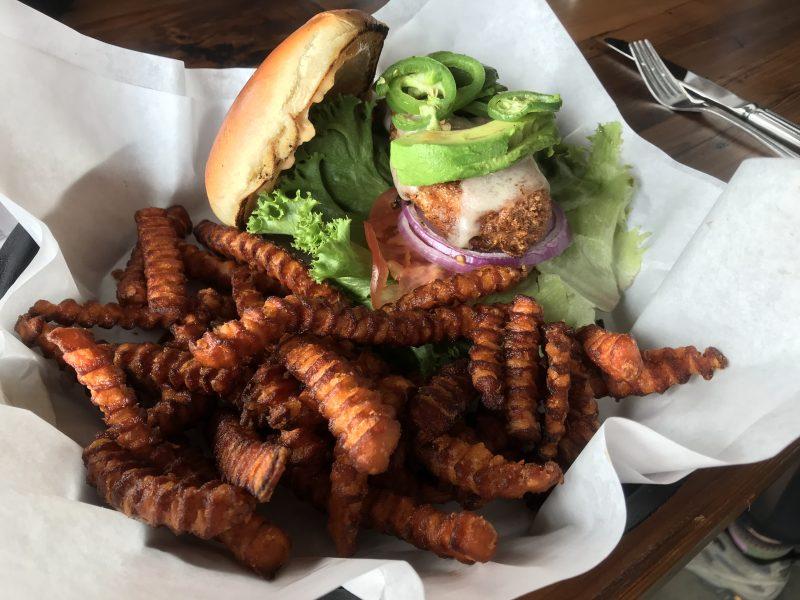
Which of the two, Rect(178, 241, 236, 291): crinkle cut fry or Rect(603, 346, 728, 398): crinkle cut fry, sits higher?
Rect(603, 346, 728, 398): crinkle cut fry

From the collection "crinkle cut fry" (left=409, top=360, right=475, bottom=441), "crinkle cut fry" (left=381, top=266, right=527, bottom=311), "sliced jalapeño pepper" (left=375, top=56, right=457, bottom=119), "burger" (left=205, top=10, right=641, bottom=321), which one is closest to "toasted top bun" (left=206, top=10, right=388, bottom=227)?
"burger" (left=205, top=10, right=641, bottom=321)

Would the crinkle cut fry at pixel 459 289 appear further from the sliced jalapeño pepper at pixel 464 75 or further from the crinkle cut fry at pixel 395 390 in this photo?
the sliced jalapeño pepper at pixel 464 75

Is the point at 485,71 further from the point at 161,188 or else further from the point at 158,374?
the point at 158,374

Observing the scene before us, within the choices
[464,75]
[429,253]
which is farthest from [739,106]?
[429,253]

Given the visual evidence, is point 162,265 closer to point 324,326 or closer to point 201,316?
point 201,316

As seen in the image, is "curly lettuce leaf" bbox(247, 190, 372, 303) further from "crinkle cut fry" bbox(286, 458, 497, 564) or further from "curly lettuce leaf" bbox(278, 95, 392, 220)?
"crinkle cut fry" bbox(286, 458, 497, 564)

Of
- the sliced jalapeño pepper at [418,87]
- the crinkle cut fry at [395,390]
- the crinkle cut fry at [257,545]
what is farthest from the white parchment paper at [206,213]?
the sliced jalapeño pepper at [418,87]
